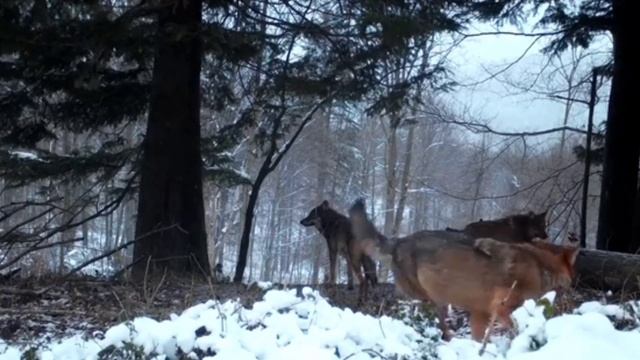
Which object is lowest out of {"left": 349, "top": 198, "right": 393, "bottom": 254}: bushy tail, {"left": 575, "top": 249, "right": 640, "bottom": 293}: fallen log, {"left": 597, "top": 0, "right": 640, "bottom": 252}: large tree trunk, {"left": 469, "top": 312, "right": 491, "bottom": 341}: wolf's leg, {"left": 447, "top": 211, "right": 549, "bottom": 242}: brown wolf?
{"left": 469, "top": 312, "right": 491, "bottom": 341}: wolf's leg

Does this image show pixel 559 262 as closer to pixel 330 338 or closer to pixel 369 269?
pixel 330 338

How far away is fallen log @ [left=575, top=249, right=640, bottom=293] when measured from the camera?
25.5 feet

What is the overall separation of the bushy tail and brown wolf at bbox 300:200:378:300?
1.97 meters

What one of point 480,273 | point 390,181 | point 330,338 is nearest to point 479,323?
point 480,273

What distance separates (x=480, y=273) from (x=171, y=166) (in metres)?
6.07

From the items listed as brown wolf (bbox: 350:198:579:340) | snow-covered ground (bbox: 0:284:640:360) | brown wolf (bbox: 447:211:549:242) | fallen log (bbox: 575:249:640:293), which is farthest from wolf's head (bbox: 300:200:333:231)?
snow-covered ground (bbox: 0:284:640:360)

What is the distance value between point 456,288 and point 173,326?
9.11ft

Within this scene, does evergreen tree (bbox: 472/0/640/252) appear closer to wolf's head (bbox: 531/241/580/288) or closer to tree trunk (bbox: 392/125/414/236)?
wolf's head (bbox: 531/241/580/288)

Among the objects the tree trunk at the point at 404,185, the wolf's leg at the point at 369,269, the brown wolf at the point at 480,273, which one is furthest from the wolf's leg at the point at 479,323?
the tree trunk at the point at 404,185

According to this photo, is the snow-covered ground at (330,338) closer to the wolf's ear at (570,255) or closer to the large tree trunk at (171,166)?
the wolf's ear at (570,255)

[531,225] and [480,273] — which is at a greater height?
[531,225]

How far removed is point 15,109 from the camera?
10984 mm

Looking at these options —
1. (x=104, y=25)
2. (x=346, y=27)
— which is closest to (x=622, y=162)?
(x=346, y=27)

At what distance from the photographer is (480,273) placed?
5.74 m
